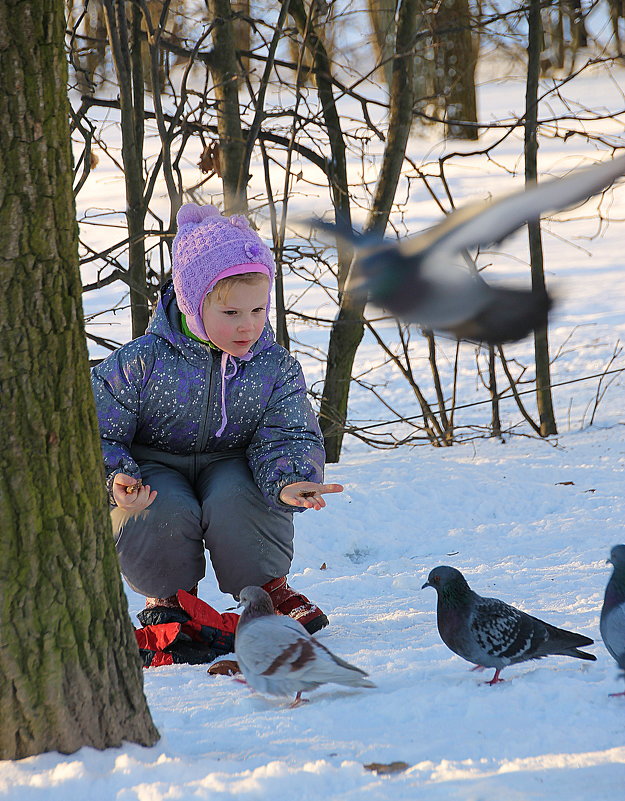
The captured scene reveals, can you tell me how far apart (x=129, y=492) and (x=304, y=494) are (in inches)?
19.7

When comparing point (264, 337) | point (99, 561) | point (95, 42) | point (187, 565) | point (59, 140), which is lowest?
point (187, 565)

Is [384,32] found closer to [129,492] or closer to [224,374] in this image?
[224,374]

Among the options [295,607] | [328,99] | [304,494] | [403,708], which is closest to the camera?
[403,708]

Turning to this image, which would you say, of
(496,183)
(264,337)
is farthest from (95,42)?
(496,183)

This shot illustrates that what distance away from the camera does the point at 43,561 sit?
1578 millimetres

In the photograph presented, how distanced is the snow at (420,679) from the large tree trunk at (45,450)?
11cm

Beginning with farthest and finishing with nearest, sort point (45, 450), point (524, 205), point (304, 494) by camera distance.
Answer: point (304, 494) < point (45, 450) < point (524, 205)

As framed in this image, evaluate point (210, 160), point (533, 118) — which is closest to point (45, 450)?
point (210, 160)

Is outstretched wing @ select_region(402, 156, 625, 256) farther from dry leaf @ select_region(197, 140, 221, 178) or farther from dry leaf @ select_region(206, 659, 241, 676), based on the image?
dry leaf @ select_region(197, 140, 221, 178)

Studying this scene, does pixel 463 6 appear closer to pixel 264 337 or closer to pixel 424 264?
pixel 264 337

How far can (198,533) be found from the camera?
2.78m

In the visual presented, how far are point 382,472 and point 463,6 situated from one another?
350 centimetres

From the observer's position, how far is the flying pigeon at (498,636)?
2115 mm

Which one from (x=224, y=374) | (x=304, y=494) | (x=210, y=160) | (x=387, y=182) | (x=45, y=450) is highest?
(x=210, y=160)
